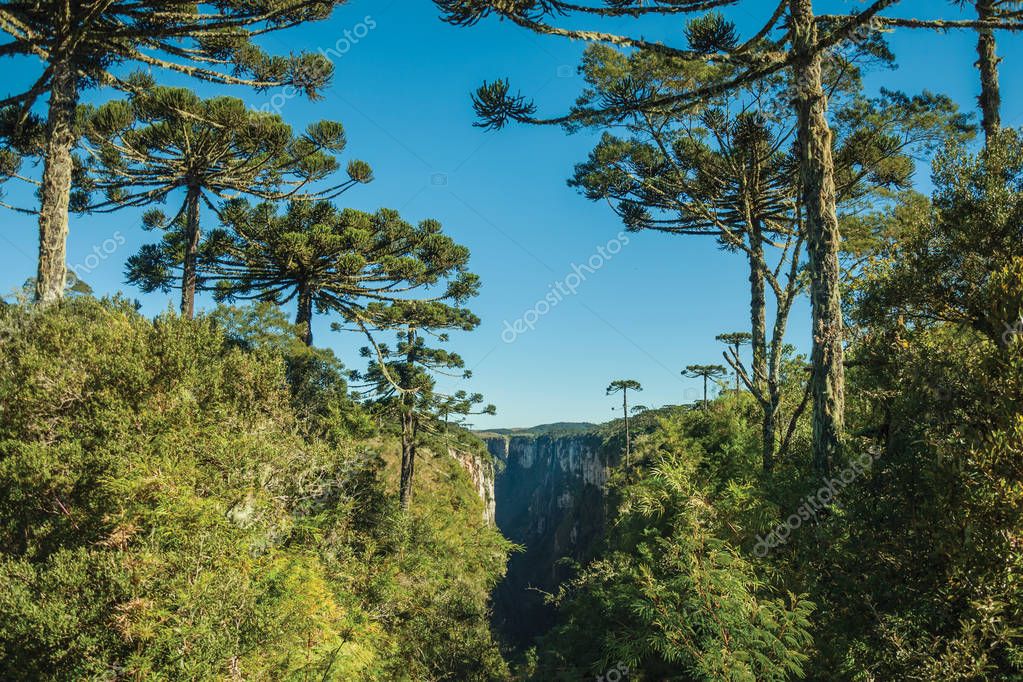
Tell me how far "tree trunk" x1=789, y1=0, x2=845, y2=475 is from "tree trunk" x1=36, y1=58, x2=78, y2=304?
1273 centimetres

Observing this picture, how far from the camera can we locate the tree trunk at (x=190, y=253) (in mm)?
14859

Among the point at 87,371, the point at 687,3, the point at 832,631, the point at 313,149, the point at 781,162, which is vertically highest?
the point at 313,149

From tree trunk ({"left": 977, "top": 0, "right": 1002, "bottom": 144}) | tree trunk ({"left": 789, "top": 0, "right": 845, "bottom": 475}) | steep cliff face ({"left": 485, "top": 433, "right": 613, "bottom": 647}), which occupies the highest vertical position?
tree trunk ({"left": 977, "top": 0, "right": 1002, "bottom": 144})

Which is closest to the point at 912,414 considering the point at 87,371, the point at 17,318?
the point at 87,371

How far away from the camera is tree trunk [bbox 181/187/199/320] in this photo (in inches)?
585

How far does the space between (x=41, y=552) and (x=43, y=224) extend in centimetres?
629

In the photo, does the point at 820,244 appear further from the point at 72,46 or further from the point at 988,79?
the point at 72,46

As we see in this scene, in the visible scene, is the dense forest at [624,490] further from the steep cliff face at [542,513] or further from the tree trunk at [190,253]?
the steep cliff face at [542,513]

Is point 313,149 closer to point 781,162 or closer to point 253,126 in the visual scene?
point 253,126

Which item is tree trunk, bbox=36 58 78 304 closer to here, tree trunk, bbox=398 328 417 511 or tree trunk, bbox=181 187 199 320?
tree trunk, bbox=181 187 199 320

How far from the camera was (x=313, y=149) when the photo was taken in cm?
1781

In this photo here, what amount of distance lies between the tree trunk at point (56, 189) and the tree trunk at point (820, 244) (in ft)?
41.8

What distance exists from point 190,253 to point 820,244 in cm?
1531

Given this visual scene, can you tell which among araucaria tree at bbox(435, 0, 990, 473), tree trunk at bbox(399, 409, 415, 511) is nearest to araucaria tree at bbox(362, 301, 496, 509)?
tree trunk at bbox(399, 409, 415, 511)
